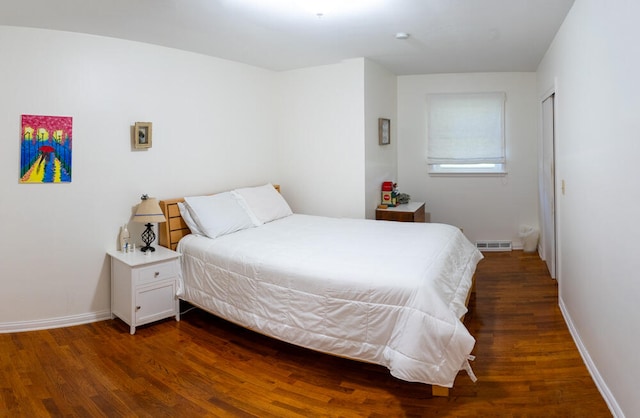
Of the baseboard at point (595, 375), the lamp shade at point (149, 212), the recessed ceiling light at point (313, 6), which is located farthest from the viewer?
the lamp shade at point (149, 212)

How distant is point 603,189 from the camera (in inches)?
92.9

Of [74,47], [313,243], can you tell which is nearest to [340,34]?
[313,243]

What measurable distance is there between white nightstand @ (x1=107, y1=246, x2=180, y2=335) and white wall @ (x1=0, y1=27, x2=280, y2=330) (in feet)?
0.77

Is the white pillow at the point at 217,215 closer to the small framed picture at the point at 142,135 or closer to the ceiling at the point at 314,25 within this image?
the small framed picture at the point at 142,135

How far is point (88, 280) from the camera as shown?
352 centimetres

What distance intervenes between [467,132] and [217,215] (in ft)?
11.9

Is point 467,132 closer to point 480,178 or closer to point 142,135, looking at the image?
point 480,178

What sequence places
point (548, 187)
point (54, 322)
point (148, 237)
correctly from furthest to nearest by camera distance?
point (548, 187) < point (148, 237) < point (54, 322)

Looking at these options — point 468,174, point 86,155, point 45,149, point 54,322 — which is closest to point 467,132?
point 468,174

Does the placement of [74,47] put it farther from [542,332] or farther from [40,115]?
[542,332]

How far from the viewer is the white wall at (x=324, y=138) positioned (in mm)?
4625

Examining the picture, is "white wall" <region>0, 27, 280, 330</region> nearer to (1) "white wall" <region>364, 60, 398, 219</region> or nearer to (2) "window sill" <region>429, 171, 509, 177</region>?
A: (1) "white wall" <region>364, 60, 398, 219</region>

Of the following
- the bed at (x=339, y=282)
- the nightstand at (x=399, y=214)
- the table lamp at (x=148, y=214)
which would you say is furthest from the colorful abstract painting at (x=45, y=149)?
the nightstand at (x=399, y=214)

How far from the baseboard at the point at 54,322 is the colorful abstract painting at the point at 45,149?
43.8 inches
